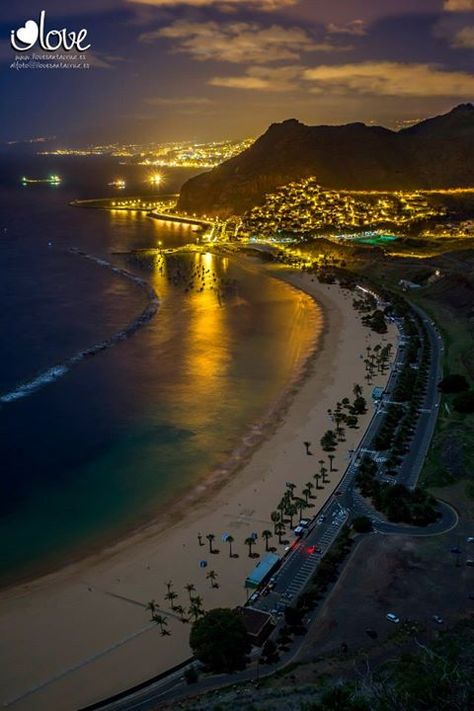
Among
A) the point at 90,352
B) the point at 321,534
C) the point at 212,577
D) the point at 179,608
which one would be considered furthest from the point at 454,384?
the point at 90,352

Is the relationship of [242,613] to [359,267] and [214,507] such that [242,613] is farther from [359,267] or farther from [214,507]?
[359,267]

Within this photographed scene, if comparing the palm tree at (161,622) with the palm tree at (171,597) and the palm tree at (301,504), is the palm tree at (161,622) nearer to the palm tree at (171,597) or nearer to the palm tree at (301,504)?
the palm tree at (171,597)

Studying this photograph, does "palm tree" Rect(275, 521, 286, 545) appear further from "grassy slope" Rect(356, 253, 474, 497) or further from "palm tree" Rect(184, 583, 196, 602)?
"grassy slope" Rect(356, 253, 474, 497)

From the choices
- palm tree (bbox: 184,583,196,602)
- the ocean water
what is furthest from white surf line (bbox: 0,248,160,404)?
palm tree (bbox: 184,583,196,602)

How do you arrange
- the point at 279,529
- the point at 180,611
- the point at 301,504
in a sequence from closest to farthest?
the point at 180,611 < the point at 279,529 < the point at 301,504

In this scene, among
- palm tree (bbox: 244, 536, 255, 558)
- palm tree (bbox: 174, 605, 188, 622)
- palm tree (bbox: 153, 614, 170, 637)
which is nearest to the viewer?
palm tree (bbox: 153, 614, 170, 637)

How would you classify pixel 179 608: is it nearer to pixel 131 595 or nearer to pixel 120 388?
pixel 131 595
